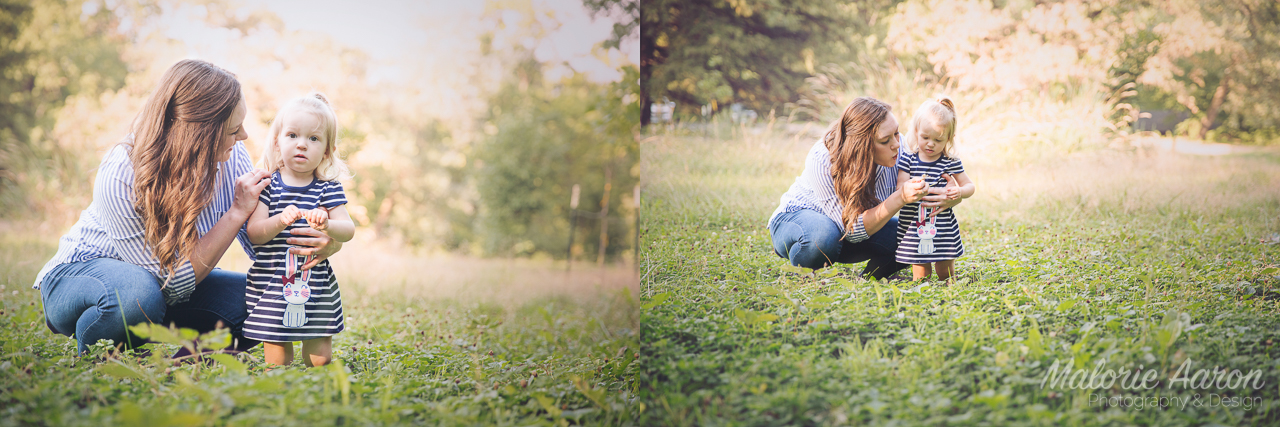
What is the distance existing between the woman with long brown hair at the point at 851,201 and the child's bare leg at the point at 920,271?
7 centimetres

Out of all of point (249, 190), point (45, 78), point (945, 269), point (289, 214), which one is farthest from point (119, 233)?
point (45, 78)

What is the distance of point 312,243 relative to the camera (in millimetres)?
2637

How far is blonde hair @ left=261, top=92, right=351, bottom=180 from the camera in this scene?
8.88 feet

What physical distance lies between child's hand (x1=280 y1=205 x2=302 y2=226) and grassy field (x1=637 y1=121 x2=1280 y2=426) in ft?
4.87

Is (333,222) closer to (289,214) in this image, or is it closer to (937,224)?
(289,214)

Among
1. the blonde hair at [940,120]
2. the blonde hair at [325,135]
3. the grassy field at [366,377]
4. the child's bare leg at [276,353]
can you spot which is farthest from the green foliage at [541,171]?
the child's bare leg at [276,353]

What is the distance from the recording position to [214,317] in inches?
118

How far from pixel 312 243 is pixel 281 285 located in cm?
22

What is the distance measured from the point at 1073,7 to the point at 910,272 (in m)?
1.84

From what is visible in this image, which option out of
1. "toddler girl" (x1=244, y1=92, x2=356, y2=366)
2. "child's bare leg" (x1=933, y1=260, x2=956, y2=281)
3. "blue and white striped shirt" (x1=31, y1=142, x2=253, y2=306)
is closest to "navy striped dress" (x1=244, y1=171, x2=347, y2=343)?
"toddler girl" (x1=244, y1=92, x2=356, y2=366)

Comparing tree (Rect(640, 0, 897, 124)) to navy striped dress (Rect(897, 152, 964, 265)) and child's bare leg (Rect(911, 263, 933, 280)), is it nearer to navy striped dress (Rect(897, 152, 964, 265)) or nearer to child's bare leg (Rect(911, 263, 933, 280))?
navy striped dress (Rect(897, 152, 964, 265))

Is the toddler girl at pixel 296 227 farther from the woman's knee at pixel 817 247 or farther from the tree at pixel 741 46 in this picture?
the woman's knee at pixel 817 247

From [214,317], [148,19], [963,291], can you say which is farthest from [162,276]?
[148,19]

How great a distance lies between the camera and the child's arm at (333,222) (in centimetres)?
255
